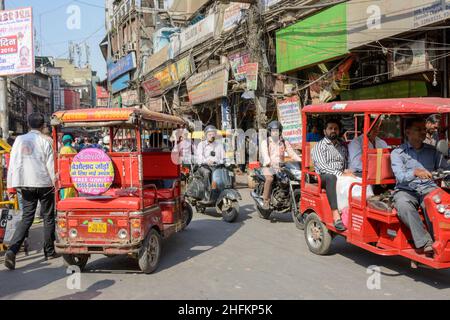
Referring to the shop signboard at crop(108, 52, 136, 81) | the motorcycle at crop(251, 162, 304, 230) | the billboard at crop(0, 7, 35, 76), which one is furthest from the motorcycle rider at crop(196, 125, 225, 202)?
the shop signboard at crop(108, 52, 136, 81)

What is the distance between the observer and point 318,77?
11586 millimetres

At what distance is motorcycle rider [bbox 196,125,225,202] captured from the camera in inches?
352

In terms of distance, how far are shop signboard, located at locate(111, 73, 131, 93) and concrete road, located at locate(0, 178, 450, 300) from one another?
2864cm

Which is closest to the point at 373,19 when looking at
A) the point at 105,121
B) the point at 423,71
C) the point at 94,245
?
the point at 423,71

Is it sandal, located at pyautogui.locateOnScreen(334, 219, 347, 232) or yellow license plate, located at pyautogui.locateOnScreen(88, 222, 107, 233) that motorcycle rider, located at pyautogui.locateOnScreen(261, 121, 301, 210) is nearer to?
sandal, located at pyautogui.locateOnScreen(334, 219, 347, 232)

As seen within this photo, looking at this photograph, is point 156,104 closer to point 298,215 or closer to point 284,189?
point 284,189

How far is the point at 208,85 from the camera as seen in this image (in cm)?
1750

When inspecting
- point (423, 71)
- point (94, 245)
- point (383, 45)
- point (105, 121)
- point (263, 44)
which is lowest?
point (94, 245)

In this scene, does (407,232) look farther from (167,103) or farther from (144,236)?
(167,103)

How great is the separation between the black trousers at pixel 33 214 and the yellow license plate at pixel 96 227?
121 centimetres

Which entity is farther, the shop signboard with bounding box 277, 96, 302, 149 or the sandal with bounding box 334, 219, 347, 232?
the shop signboard with bounding box 277, 96, 302, 149

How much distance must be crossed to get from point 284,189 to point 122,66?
29231 mm

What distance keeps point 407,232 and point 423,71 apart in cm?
474

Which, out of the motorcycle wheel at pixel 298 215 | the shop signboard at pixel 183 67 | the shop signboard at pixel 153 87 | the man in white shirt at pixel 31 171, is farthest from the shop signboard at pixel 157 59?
the man in white shirt at pixel 31 171
